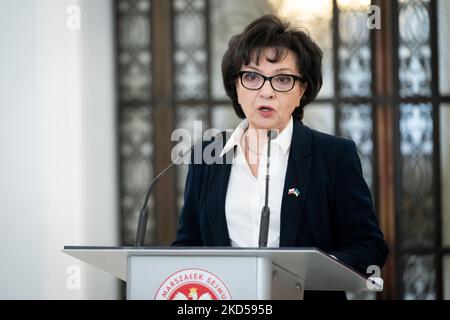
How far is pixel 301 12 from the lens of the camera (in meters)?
4.87

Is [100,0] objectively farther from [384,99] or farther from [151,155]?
[384,99]

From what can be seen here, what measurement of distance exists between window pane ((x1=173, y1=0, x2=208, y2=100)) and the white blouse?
7.68ft

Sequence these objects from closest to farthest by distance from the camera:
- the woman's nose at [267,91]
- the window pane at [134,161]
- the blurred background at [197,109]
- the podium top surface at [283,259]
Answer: the podium top surface at [283,259], the woman's nose at [267,91], the blurred background at [197,109], the window pane at [134,161]

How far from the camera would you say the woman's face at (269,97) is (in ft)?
8.34

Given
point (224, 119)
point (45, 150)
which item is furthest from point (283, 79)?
point (224, 119)

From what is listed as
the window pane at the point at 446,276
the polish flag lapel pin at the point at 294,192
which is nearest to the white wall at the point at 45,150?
the window pane at the point at 446,276

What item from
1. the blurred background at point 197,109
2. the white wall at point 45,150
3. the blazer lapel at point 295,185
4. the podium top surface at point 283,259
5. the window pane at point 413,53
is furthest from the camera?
the window pane at point 413,53

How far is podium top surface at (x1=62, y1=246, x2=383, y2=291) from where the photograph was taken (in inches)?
76.4

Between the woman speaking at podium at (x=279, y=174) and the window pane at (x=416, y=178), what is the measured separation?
7.52 ft

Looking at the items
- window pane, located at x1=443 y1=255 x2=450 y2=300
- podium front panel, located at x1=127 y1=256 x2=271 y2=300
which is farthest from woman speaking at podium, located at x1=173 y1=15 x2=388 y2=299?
window pane, located at x1=443 y1=255 x2=450 y2=300

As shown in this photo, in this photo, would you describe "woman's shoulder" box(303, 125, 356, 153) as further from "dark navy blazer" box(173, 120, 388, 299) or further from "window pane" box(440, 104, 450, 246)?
"window pane" box(440, 104, 450, 246)

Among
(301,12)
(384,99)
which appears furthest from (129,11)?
(384,99)

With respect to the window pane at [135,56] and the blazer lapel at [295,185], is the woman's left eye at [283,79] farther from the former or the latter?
the window pane at [135,56]

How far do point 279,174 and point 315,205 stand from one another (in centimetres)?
Result: 14
